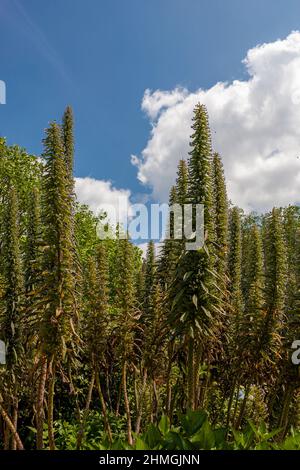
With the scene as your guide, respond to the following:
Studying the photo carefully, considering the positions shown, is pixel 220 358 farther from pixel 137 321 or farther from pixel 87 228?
pixel 87 228

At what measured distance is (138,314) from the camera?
14602 millimetres

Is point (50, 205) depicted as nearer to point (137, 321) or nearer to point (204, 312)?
point (204, 312)

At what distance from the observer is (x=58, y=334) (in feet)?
32.4

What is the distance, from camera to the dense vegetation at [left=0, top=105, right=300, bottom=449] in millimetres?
10000

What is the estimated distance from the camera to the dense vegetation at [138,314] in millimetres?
10000

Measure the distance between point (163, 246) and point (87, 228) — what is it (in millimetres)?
22243

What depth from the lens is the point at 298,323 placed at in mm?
12266

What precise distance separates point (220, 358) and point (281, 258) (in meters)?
4.96

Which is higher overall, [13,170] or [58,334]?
[13,170]
